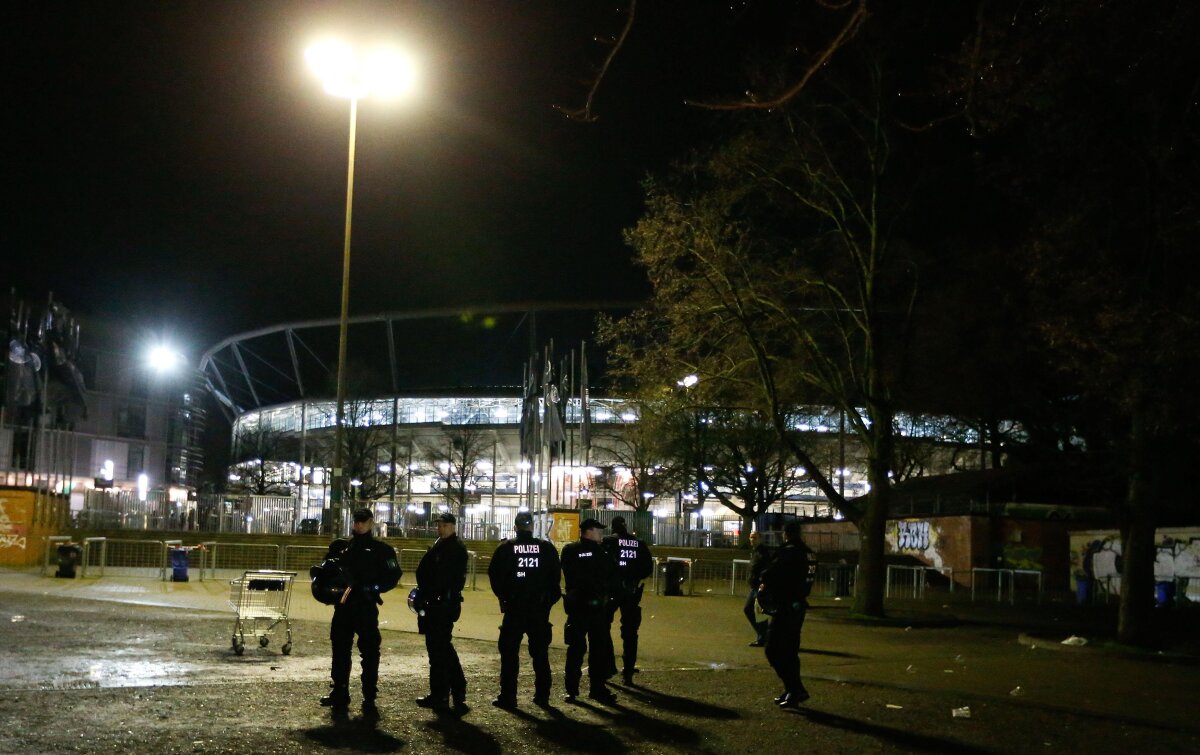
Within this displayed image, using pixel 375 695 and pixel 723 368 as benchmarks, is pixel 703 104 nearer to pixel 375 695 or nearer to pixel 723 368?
pixel 375 695

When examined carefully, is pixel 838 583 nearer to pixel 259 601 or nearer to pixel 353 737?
pixel 259 601

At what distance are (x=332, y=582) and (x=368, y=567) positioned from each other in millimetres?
335

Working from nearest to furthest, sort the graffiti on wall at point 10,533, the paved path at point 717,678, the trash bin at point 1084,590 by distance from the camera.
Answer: the paved path at point 717,678
the graffiti on wall at point 10,533
the trash bin at point 1084,590

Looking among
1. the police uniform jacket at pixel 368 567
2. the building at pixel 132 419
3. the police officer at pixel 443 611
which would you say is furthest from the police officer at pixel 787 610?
the building at pixel 132 419

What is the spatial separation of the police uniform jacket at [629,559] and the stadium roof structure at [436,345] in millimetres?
56840

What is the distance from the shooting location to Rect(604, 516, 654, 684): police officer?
11891 mm

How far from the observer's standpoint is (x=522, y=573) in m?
10.0

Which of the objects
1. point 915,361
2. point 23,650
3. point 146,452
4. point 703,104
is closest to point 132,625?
point 23,650

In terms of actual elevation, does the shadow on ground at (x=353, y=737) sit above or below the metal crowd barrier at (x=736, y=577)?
above

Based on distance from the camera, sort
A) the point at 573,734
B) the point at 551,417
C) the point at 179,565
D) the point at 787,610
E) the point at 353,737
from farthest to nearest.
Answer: the point at 551,417, the point at 179,565, the point at 787,610, the point at 573,734, the point at 353,737

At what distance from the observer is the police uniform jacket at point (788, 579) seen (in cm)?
1045

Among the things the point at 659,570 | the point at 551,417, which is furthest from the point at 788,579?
the point at 551,417

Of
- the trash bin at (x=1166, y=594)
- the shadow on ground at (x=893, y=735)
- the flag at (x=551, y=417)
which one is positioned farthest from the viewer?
the flag at (x=551, y=417)

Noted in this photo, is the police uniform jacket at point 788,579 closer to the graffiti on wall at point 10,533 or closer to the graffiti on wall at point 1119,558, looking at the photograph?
the graffiti on wall at point 1119,558
